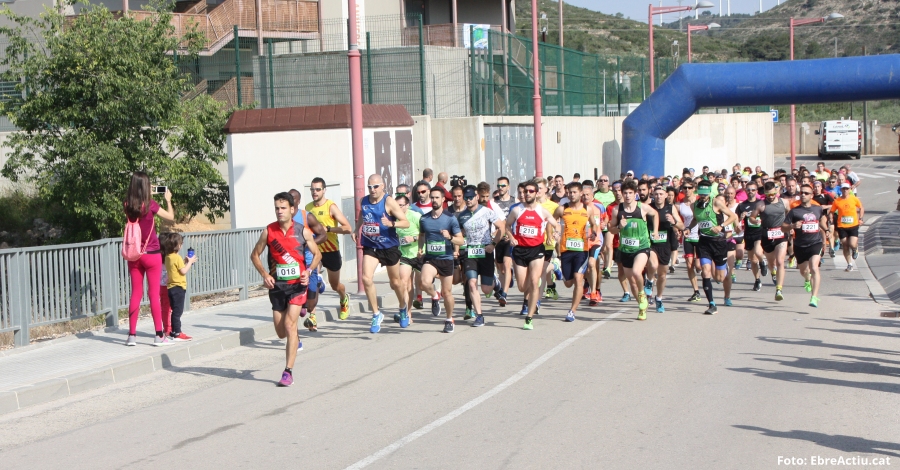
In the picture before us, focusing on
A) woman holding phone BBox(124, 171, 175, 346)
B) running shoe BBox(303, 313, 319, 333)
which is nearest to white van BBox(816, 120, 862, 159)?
running shoe BBox(303, 313, 319, 333)

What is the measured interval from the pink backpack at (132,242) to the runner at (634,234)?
20.9 feet

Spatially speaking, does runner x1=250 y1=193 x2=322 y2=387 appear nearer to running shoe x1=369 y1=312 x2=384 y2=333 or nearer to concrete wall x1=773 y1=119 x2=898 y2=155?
running shoe x1=369 y1=312 x2=384 y2=333

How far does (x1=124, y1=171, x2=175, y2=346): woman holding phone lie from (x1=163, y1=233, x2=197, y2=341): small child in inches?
9.4

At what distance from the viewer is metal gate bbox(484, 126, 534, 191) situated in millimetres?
25844

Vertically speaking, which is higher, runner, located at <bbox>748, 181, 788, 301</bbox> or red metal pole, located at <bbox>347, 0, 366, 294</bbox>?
red metal pole, located at <bbox>347, 0, 366, 294</bbox>

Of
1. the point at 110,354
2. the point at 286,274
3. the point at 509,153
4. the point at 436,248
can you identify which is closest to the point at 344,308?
the point at 436,248

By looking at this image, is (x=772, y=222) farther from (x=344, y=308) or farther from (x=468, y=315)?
(x=344, y=308)

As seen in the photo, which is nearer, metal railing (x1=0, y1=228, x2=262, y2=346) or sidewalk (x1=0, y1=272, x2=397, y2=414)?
sidewalk (x1=0, y1=272, x2=397, y2=414)

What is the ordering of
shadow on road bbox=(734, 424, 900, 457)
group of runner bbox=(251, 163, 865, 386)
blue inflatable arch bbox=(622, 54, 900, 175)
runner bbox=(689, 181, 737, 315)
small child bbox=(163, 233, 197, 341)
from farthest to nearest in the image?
blue inflatable arch bbox=(622, 54, 900, 175)
runner bbox=(689, 181, 737, 315)
group of runner bbox=(251, 163, 865, 386)
small child bbox=(163, 233, 197, 341)
shadow on road bbox=(734, 424, 900, 457)

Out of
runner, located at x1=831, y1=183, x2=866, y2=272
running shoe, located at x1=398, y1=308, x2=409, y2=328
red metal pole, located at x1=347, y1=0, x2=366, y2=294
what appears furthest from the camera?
runner, located at x1=831, y1=183, x2=866, y2=272

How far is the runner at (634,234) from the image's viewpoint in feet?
44.8

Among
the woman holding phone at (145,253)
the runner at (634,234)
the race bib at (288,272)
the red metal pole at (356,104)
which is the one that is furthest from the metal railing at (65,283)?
the runner at (634,234)

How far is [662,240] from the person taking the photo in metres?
14.1

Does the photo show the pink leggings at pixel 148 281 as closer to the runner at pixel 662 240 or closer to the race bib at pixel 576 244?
the race bib at pixel 576 244
